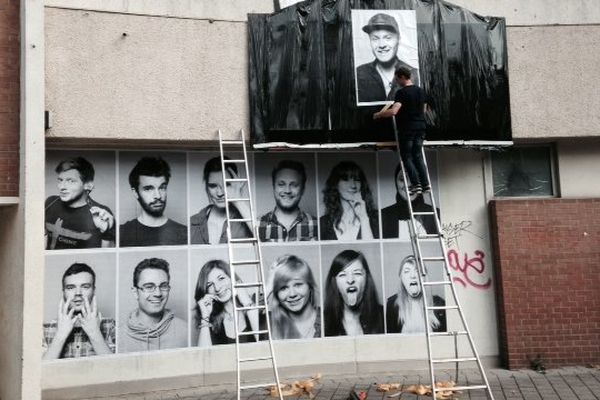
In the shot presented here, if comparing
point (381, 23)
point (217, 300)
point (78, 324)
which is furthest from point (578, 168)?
point (78, 324)

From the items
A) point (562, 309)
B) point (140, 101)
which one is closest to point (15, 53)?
point (140, 101)

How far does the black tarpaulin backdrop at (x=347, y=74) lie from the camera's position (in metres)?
7.64

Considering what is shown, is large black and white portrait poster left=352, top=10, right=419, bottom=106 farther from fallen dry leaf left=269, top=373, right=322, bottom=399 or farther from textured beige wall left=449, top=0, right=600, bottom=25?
fallen dry leaf left=269, top=373, right=322, bottom=399

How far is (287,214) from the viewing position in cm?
815

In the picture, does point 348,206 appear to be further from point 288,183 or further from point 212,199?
point 212,199

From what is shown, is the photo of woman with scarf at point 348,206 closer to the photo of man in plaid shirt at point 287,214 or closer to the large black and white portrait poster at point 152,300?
the photo of man in plaid shirt at point 287,214

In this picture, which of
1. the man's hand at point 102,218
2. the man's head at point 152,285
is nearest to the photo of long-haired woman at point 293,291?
the man's head at point 152,285

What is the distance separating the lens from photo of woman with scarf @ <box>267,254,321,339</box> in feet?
26.1

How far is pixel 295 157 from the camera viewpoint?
8250 mm

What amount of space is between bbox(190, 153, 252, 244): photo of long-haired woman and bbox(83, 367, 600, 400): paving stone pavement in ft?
6.91

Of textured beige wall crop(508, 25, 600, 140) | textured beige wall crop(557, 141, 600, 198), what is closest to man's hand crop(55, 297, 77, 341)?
textured beige wall crop(508, 25, 600, 140)

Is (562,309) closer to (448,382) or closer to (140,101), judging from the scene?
(448,382)

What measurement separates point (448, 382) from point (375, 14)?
5166 millimetres

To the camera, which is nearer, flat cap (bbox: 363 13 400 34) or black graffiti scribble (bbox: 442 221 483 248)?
flat cap (bbox: 363 13 400 34)
